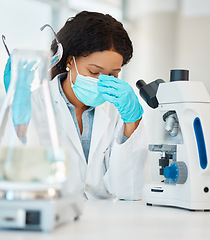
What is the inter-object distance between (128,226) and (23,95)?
0.38 metres

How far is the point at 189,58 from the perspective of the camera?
5133 millimetres

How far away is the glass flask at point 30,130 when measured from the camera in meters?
0.76

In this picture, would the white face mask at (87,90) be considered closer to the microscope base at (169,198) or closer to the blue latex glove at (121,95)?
the blue latex glove at (121,95)

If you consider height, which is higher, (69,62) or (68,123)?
(69,62)

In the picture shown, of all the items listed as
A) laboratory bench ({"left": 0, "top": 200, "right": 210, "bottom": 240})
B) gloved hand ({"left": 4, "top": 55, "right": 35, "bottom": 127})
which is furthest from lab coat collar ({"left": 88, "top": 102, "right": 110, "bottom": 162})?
gloved hand ({"left": 4, "top": 55, "right": 35, "bottom": 127})

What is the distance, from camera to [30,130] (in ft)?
2.71

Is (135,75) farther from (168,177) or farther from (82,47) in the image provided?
(168,177)

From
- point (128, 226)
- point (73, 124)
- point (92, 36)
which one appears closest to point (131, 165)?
point (73, 124)

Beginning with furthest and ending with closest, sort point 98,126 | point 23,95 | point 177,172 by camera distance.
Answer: point 98,126
point 177,172
point 23,95

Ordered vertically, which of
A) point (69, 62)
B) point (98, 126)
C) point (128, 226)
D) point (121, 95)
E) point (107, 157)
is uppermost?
point (69, 62)

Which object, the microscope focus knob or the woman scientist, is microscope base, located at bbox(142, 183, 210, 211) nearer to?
the microscope focus knob

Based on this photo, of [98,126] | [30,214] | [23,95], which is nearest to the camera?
[30,214]

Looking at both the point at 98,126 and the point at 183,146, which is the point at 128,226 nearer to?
the point at 183,146

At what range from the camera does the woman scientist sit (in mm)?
1800
